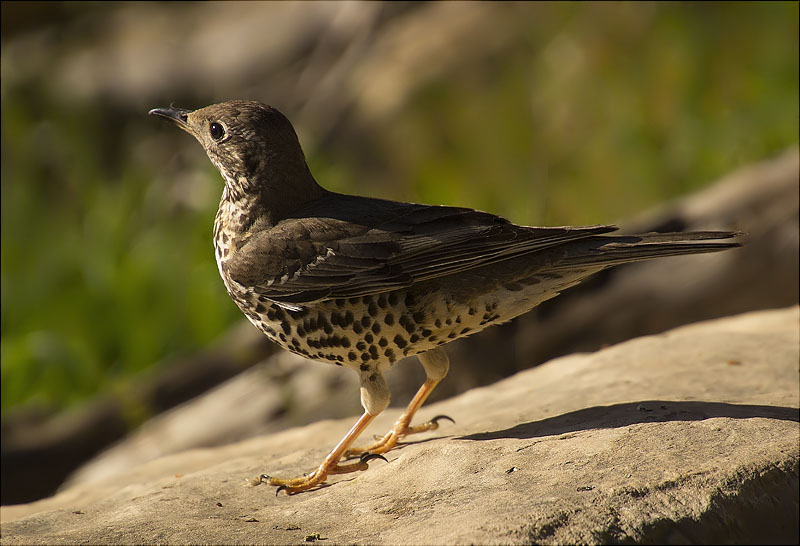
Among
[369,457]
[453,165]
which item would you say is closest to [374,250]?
[369,457]

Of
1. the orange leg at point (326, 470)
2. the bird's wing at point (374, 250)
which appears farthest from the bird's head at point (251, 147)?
the orange leg at point (326, 470)

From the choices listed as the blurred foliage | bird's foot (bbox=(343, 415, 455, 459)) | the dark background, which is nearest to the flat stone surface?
bird's foot (bbox=(343, 415, 455, 459))

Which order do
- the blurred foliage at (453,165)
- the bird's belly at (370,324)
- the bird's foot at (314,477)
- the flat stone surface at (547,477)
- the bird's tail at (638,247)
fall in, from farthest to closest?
1. the blurred foliage at (453,165)
2. the bird's belly at (370,324)
3. the bird's foot at (314,477)
4. the bird's tail at (638,247)
5. the flat stone surface at (547,477)

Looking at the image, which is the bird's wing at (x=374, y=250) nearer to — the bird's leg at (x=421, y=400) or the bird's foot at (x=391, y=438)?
the bird's leg at (x=421, y=400)

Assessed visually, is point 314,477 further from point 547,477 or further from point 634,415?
point 634,415

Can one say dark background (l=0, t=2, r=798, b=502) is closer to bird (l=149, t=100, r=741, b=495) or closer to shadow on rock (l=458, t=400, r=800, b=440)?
bird (l=149, t=100, r=741, b=495)

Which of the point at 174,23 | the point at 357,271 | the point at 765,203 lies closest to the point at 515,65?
the point at 765,203
